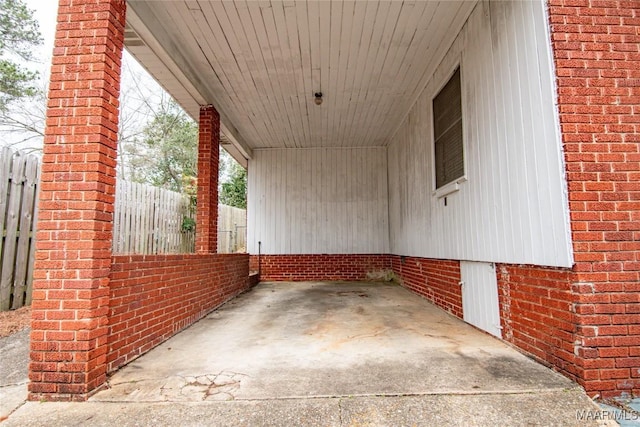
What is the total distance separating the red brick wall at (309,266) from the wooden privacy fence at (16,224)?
5.07m

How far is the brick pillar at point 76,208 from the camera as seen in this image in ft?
7.57

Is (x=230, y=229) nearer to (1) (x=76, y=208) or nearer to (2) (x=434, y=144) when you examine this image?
(2) (x=434, y=144)

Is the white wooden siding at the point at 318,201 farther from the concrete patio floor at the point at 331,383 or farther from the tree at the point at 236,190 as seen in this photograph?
the tree at the point at 236,190

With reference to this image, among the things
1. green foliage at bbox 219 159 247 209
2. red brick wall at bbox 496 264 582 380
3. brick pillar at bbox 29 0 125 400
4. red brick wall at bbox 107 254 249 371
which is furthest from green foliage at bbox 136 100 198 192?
red brick wall at bbox 496 264 582 380

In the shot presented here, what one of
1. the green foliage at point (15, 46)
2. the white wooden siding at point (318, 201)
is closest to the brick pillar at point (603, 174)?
the white wooden siding at point (318, 201)

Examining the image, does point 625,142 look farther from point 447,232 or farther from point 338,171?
point 338,171

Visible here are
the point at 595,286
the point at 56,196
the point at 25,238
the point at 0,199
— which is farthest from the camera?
the point at 25,238

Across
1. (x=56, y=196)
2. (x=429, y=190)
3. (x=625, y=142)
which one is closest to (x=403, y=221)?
(x=429, y=190)

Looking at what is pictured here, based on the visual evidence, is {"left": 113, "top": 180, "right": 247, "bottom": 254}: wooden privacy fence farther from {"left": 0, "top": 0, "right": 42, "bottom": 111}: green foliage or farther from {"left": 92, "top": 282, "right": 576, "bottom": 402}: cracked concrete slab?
{"left": 0, "top": 0, "right": 42, "bottom": 111}: green foliage

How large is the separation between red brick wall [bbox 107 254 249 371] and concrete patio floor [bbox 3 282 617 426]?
15 cm

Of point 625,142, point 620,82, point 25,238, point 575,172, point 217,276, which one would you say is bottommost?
point 217,276

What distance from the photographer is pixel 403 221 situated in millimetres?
7211

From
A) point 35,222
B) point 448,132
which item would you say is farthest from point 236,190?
point 448,132

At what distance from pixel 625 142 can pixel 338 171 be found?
6741 mm
